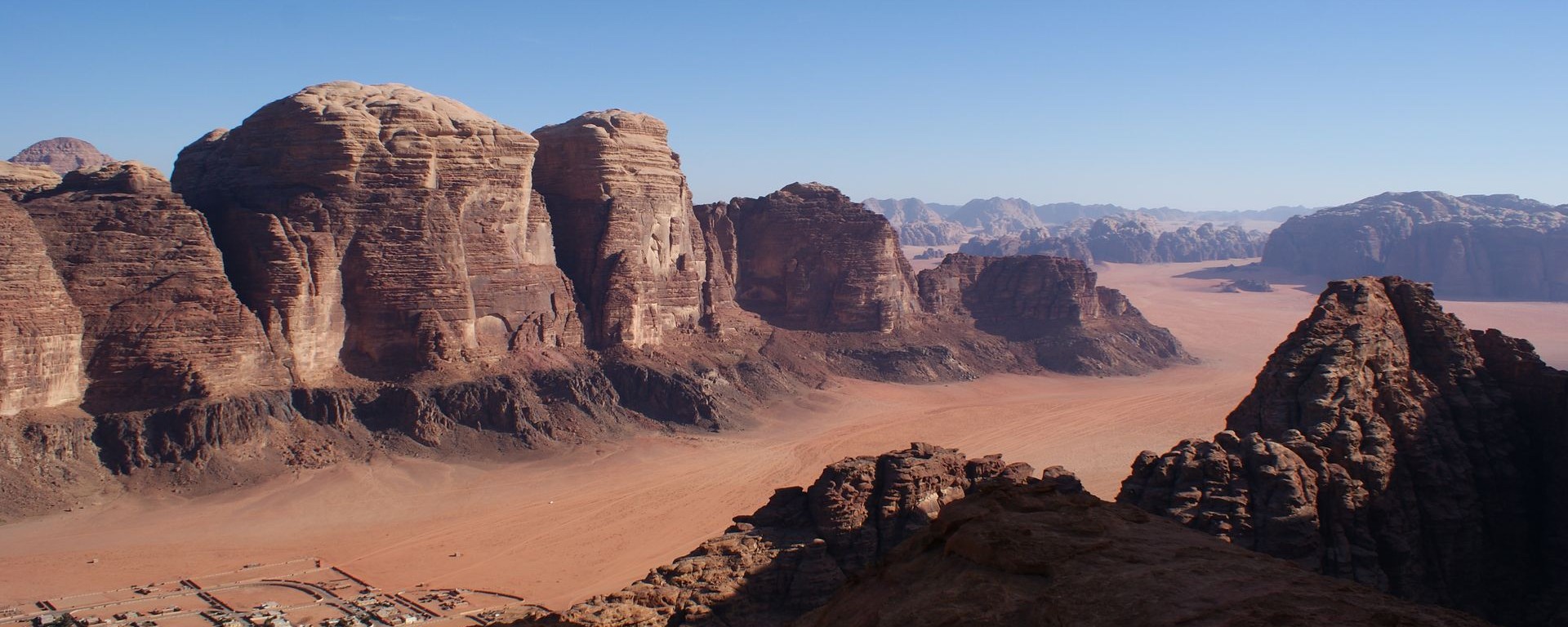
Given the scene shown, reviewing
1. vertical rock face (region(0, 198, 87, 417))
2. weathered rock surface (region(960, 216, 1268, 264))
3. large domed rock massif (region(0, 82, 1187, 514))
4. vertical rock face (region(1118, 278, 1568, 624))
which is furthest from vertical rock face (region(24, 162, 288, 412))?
weathered rock surface (region(960, 216, 1268, 264))

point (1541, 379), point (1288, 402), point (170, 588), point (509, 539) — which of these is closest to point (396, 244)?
point (509, 539)

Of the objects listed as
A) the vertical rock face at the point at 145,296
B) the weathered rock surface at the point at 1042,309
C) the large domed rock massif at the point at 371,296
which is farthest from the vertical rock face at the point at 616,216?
the weathered rock surface at the point at 1042,309

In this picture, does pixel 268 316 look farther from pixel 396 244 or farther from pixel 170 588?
pixel 170 588

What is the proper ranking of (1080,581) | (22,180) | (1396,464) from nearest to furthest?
(1080,581), (1396,464), (22,180)

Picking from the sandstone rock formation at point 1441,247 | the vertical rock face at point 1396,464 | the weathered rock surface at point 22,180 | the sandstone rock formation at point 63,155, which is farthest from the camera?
the sandstone rock formation at point 1441,247

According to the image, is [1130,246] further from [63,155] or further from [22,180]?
[22,180]

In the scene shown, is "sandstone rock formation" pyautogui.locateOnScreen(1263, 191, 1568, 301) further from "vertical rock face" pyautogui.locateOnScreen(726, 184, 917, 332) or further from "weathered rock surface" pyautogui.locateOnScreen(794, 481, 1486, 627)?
"weathered rock surface" pyautogui.locateOnScreen(794, 481, 1486, 627)

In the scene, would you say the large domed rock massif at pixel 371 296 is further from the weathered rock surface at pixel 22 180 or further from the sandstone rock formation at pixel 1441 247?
the sandstone rock formation at pixel 1441 247

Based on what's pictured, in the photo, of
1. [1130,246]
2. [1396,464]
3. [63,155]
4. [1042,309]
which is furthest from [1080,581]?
[1130,246]
